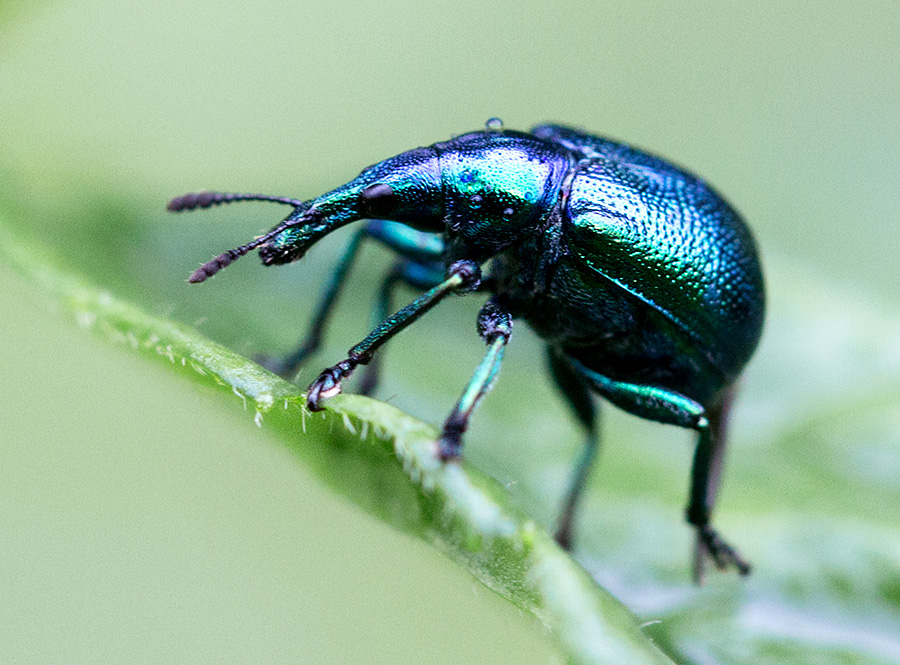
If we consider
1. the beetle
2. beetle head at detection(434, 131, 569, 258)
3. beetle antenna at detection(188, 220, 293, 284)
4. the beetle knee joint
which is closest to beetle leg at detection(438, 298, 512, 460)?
the beetle

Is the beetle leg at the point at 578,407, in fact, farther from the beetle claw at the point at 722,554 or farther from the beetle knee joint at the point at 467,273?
the beetle knee joint at the point at 467,273

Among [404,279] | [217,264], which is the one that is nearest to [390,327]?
[217,264]

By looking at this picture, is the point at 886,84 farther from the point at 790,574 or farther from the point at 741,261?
the point at 790,574

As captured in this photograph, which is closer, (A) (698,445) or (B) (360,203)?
(B) (360,203)

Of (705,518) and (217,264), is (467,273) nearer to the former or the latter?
(217,264)

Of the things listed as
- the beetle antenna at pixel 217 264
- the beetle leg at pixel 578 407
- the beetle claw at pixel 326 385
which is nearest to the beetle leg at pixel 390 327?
the beetle claw at pixel 326 385

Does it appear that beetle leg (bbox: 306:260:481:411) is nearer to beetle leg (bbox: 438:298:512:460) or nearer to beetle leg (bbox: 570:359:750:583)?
beetle leg (bbox: 438:298:512:460)

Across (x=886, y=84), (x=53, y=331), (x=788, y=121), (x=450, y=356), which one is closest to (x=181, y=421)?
(x=53, y=331)
